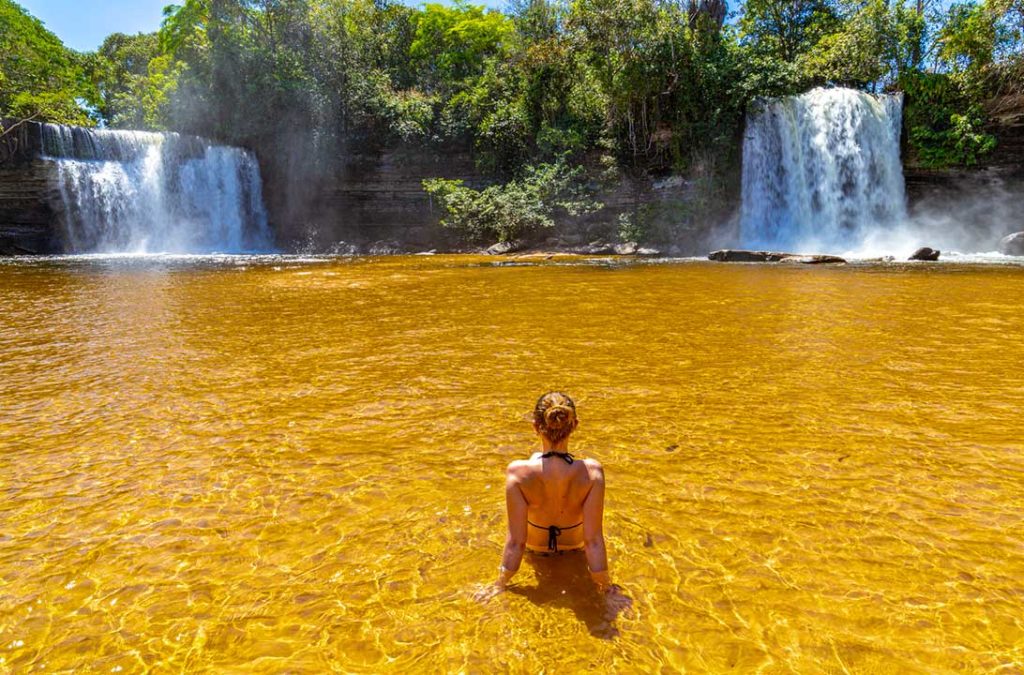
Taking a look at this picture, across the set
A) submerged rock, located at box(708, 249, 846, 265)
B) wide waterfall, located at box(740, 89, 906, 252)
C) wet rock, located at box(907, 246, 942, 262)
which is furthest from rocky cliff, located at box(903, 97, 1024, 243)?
submerged rock, located at box(708, 249, 846, 265)

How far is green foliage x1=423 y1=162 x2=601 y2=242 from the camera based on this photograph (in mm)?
27891

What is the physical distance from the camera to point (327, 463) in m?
3.46

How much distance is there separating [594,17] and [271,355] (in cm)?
2590

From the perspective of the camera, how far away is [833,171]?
82.0ft

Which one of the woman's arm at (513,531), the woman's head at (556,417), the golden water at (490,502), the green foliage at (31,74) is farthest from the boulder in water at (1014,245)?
the green foliage at (31,74)

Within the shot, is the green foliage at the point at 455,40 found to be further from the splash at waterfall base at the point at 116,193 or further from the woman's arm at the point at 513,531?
the woman's arm at the point at 513,531

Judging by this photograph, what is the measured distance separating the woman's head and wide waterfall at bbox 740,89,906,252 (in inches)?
1004

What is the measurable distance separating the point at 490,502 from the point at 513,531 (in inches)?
26.5

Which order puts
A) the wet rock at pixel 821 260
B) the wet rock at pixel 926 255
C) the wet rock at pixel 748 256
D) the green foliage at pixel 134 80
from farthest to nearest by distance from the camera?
1. the green foliage at pixel 134 80
2. the wet rock at pixel 748 256
3. the wet rock at pixel 926 255
4. the wet rock at pixel 821 260

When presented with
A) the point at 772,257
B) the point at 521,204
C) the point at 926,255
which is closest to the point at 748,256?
the point at 772,257

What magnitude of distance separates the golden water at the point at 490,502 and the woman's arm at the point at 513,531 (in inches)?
3.6

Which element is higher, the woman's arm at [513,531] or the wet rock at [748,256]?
the wet rock at [748,256]

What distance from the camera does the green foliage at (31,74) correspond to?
28922mm

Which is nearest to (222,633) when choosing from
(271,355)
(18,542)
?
(18,542)
